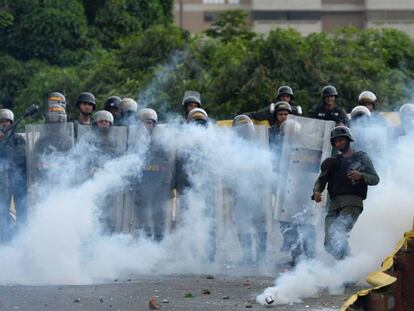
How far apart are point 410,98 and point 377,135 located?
740 cm

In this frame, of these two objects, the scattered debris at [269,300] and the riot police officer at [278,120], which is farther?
the riot police officer at [278,120]

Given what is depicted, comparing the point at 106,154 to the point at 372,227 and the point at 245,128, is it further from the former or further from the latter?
the point at 372,227

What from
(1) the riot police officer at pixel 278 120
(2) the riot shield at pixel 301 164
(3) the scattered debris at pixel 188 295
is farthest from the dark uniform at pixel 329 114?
(3) the scattered debris at pixel 188 295

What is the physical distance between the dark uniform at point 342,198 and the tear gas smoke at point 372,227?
19cm

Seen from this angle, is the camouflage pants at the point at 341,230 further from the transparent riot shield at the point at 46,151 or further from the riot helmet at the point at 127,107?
the riot helmet at the point at 127,107

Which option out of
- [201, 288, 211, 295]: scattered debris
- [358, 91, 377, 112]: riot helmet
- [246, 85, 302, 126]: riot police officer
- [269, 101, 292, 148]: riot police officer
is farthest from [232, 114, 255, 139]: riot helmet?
[201, 288, 211, 295]: scattered debris

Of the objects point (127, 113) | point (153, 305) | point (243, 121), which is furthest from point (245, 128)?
point (153, 305)

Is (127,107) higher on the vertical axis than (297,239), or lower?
higher

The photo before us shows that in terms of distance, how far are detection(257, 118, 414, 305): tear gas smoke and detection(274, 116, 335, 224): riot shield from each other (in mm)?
442

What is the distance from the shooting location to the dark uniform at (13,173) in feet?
47.6

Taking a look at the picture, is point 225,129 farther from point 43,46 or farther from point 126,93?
point 43,46

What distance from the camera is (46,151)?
14328mm

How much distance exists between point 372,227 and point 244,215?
1.57 metres

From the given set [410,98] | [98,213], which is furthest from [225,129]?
[410,98]
